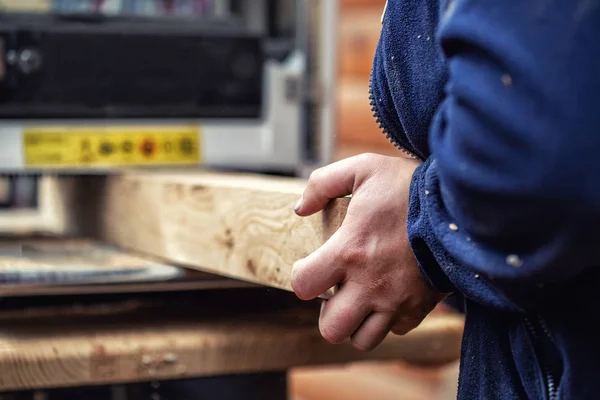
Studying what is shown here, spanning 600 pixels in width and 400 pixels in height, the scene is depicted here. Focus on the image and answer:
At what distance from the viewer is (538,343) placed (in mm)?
560

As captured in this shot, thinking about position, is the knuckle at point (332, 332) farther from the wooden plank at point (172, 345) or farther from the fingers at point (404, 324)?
the wooden plank at point (172, 345)

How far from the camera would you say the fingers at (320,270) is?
2.16 feet

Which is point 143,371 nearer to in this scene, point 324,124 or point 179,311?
point 179,311

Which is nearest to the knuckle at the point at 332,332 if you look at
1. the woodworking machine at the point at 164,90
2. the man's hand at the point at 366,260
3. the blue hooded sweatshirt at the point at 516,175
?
the man's hand at the point at 366,260

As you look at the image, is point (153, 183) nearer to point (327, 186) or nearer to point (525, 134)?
point (327, 186)

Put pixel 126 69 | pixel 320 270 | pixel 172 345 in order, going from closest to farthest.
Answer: pixel 320 270 < pixel 172 345 < pixel 126 69

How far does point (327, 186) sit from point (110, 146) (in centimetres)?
62

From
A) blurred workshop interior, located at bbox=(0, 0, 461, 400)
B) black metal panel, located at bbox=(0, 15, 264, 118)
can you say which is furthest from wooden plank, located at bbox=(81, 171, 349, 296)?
black metal panel, located at bbox=(0, 15, 264, 118)

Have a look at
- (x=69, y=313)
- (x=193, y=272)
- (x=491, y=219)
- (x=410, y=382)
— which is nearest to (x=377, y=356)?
(x=193, y=272)

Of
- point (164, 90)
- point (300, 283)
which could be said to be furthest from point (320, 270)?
point (164, 90)

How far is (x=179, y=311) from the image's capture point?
996mm

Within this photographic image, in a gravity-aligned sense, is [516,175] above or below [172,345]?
above

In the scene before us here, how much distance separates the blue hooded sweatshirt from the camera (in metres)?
0.42

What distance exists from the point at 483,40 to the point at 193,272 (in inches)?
24.4
